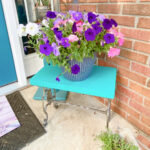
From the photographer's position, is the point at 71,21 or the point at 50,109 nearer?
the point at 71,21

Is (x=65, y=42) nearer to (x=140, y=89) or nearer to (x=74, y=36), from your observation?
(x=74, y=36)

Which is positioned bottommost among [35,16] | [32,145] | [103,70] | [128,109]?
[32,145]

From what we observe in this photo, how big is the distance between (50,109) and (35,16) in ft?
4.19

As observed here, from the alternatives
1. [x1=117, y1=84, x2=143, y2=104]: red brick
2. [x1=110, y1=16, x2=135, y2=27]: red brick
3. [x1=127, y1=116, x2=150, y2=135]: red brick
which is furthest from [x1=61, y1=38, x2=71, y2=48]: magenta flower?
[x1=127, y1=116, x2=150, y2=135]: red brick

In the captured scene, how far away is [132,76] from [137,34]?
0.36m

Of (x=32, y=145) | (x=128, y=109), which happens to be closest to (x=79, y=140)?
(x=32, y=145)

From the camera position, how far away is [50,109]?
1671 millimetres

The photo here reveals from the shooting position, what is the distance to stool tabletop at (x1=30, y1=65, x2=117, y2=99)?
3.54 feet

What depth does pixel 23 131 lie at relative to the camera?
1406 millimetres

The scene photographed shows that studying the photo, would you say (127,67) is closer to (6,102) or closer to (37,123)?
(37,123)

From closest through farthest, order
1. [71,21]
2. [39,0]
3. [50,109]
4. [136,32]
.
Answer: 1. [71,21]
2. [136,32]
3. [50,109]
4. [39,0]

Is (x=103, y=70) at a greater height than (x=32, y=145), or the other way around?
(x=103, y=70)

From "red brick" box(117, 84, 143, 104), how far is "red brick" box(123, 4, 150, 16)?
0.66m

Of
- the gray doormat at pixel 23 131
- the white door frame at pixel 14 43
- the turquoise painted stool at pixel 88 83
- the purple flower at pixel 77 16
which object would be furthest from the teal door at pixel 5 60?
the purple flower at pixel 77 16
